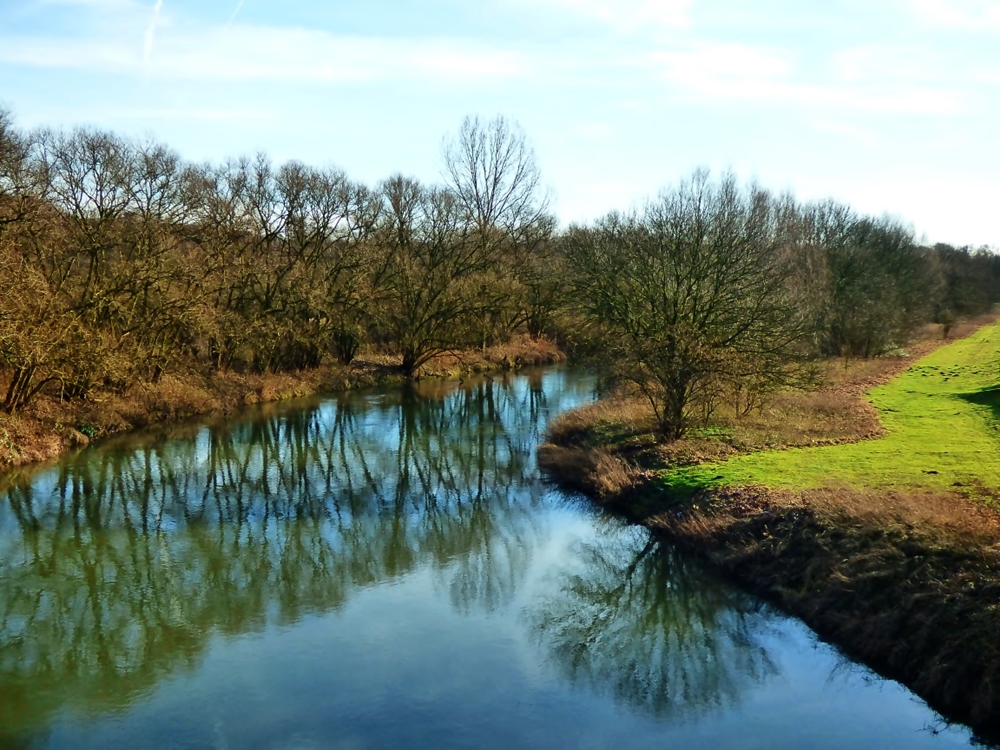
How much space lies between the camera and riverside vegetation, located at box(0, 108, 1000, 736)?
504 inches

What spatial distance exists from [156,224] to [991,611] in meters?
27.7

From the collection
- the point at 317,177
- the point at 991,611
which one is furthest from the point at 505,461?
the point at 317,177

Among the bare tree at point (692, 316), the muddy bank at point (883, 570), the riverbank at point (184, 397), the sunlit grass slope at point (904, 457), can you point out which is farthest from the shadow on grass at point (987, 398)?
the riverbank at point (184, 397)

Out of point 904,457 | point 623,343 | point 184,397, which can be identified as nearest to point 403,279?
point 184,397

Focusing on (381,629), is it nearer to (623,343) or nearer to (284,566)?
(284,566)

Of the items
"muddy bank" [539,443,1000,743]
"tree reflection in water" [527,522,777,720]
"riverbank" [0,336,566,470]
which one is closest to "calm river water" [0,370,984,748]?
"tree reflection in water" [527,522,777,720]

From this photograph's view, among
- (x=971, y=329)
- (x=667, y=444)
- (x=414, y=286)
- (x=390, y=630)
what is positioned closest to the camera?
(x=390, y=630)

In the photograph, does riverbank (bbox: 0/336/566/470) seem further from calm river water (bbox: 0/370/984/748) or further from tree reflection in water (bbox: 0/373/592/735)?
calm river water (bbox: 0/370/984/748)

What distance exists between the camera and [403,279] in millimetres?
39406

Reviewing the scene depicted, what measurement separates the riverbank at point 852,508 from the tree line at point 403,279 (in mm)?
1962

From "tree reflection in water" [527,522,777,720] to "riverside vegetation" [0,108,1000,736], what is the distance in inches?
30.7

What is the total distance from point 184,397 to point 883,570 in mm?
25306

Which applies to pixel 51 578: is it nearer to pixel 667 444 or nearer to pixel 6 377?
pixel 6 377

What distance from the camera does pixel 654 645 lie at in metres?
12.7
